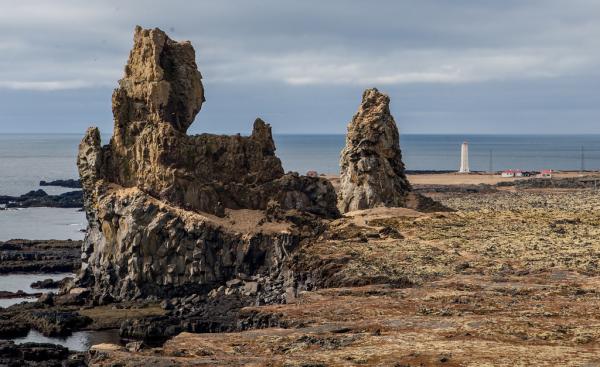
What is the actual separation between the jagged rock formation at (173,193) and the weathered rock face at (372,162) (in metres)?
10.8

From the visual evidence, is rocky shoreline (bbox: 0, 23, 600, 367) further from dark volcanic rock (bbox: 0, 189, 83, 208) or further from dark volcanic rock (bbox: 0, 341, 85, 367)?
dark volcanic rock (bbox: 0, 189, 83, 208)

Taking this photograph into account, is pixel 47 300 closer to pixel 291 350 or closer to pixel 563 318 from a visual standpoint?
pixel 291 350

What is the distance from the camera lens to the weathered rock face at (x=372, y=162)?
99812 millimetres

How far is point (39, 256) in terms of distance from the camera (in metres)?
109

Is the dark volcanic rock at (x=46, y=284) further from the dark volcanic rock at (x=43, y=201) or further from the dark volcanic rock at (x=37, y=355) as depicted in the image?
the dark volcanic rock at (x=43, y=201)

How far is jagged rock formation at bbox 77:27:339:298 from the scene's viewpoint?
7981cm

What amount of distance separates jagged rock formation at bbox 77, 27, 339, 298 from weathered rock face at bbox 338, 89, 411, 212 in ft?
35.3

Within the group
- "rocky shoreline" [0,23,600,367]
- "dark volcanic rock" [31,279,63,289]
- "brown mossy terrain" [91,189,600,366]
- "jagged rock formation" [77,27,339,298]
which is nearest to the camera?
"brown mossy terrain" [91,189,600,366]

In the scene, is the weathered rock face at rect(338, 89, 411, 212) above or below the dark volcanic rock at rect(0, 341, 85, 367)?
above

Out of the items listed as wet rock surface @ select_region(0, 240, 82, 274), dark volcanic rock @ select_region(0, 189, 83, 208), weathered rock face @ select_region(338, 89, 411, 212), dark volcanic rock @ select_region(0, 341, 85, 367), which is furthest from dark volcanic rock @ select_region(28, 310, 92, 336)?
dark volcanic rock @ select_region(0, 189, 83, 208)

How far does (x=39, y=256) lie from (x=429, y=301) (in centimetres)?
5931

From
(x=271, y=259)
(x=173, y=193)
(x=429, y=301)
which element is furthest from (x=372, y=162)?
(x=429, y=301)

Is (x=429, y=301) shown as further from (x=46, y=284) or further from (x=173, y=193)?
(x=46, y=284)

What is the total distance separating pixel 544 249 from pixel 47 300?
37.2 metres
